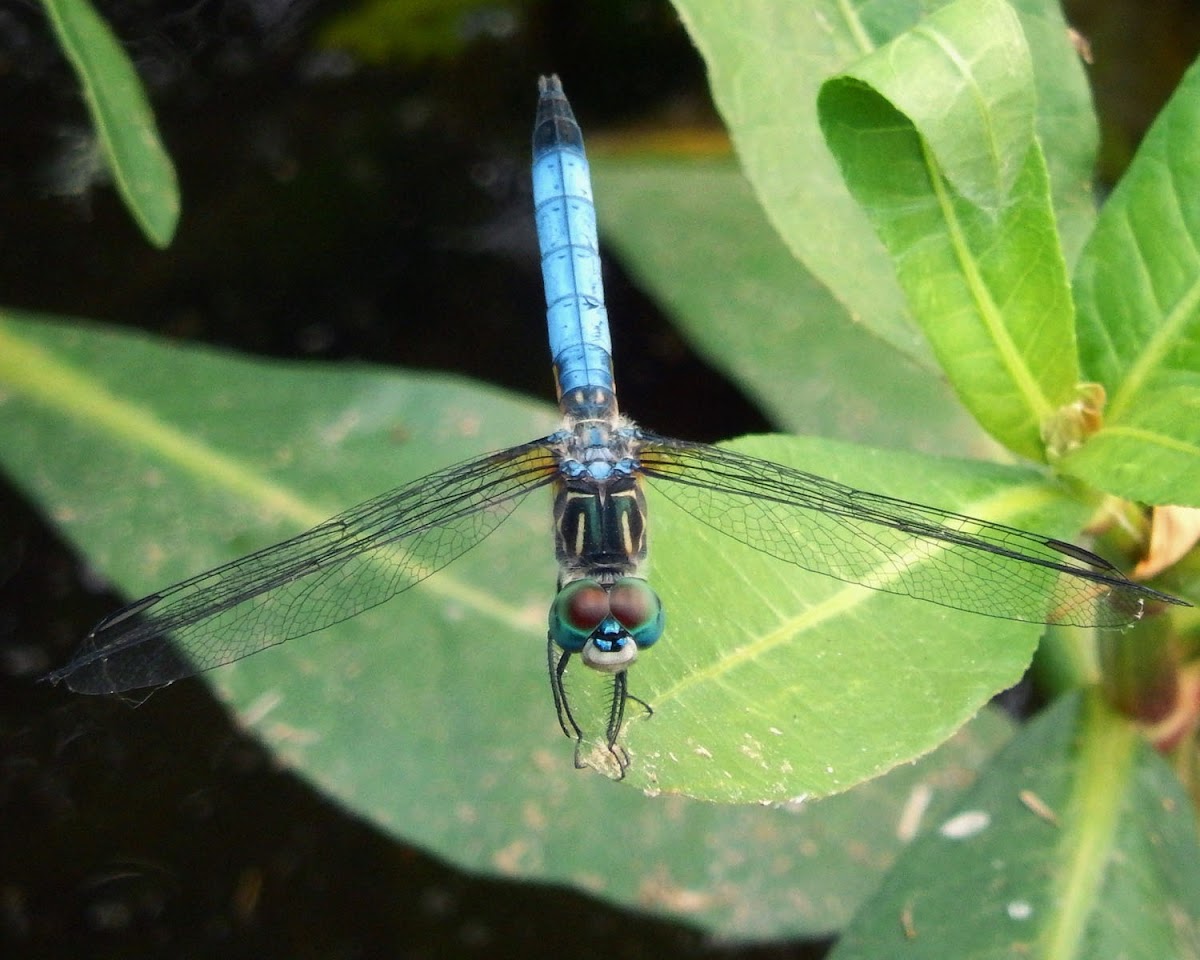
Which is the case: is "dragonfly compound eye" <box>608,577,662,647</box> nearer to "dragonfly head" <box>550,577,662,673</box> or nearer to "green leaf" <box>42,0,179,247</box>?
"dragonfly head" <box>550,577,662,673</box>

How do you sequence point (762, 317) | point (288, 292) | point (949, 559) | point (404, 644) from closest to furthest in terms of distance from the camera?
point (949, 559)
point (404, 644)
point (762, 317)
point (288, 292)

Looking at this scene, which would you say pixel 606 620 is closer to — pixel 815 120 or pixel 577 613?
pixel 577 613

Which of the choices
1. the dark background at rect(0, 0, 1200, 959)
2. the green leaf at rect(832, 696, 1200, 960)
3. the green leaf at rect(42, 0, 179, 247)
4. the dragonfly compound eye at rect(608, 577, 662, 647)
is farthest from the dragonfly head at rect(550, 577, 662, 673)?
the dark background at rect(0, 0, 1200, 959)

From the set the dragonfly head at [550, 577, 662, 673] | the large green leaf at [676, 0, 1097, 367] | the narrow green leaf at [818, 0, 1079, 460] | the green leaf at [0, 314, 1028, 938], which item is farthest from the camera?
the green leaf at [0, 314, 1028, 938]

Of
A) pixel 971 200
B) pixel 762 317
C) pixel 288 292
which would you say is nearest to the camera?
pixel 971 200

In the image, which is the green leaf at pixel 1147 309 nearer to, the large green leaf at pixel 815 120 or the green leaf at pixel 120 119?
the large green leaf at pixel 815 120

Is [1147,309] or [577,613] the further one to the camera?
[577,613]

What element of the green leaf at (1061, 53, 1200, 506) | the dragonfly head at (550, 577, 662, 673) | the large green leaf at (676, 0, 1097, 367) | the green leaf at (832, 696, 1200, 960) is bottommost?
the green leaf at (832, 696, 1200, 960)

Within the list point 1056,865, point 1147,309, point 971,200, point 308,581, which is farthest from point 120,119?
point 1056,865

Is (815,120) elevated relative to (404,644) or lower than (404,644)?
Result: elevated
